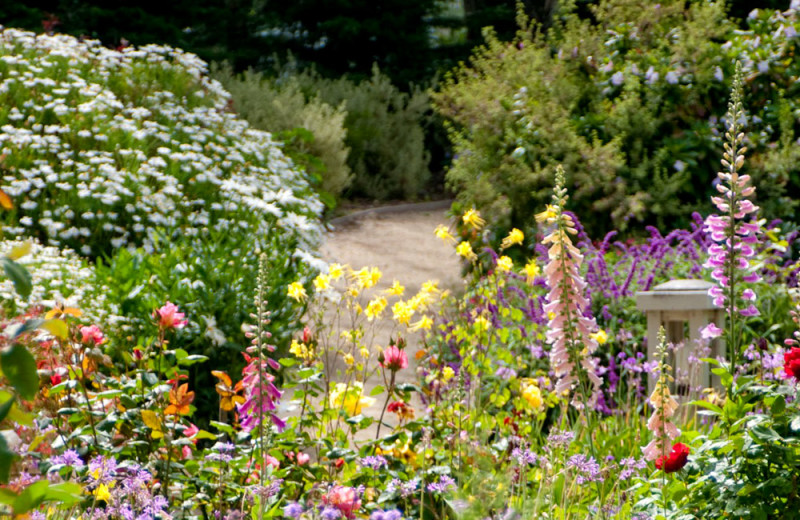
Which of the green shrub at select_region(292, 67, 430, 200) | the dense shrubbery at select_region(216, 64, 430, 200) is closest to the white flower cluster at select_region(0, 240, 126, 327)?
the dense shrubbery at select_region(216, 64, 430, 200)

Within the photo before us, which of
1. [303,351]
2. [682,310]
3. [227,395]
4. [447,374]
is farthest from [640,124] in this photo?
[227,395]

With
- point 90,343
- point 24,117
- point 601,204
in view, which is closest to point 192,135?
point 24,117

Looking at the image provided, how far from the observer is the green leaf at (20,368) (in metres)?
1.11

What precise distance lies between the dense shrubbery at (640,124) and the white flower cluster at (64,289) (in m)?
3.34

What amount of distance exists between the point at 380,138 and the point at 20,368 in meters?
11.5

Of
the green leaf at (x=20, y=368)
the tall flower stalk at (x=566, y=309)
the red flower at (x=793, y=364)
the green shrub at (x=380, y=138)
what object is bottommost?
the green shrub at (x=380, y=138)

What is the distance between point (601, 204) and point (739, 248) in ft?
15.6

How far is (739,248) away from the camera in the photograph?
7.52 feet

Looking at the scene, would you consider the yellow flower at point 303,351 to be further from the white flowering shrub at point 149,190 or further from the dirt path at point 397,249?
the dirt path at point 397,249

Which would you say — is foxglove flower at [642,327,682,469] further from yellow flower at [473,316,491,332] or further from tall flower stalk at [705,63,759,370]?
yellow flower at [473,316,491,332]

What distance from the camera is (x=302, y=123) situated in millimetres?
11289

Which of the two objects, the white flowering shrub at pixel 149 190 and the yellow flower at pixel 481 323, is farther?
the white flowering shrub at pixel 149 190

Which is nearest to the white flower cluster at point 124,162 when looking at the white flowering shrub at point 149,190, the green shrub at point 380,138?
the white flowering shrub at point 149,190

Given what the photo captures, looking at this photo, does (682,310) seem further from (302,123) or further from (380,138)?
(380,138)
